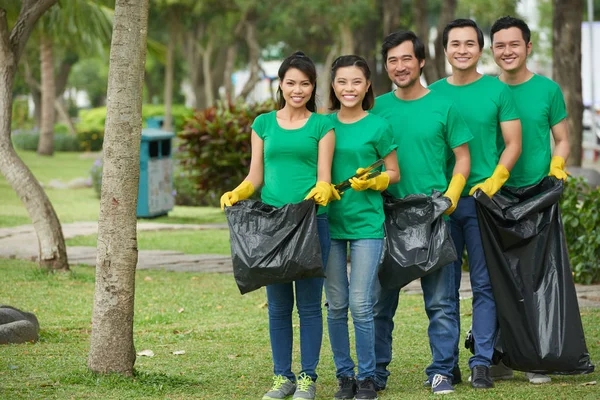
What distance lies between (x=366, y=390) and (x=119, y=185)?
1.57 m

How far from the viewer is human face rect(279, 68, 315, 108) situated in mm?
4945

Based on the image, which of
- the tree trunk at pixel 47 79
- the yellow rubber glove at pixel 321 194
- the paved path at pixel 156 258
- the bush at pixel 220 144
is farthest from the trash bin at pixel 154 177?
the tree trunk at pixel 47 79

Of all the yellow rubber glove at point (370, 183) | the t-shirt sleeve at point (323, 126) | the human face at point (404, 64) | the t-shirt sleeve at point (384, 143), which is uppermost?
the human face at point (404, 64)

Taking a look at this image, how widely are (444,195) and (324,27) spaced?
34445 mm

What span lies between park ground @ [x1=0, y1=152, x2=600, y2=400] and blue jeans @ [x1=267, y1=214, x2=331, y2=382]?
22 cm

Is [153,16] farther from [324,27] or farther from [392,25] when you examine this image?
[392,25]

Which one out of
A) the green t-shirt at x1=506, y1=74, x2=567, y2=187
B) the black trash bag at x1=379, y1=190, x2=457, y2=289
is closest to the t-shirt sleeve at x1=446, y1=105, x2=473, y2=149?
the black trash bag at x1=379, y1=190, x2=457, y2=289

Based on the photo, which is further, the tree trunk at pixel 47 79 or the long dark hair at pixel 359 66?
the tree trunk at pixel 47 79

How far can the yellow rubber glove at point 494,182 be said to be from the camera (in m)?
5.16

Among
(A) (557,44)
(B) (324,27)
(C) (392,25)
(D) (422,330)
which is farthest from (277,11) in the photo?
(D) (422,330)

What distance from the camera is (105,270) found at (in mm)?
5184

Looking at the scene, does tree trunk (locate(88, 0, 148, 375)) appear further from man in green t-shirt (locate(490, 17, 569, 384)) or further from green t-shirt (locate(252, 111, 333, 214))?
man in green t-shirt (locate(490, 17, 569, 384))

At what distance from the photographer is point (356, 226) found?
4.91 meters

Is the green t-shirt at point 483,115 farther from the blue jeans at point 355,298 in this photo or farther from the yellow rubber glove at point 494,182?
the blue jeans at point 355,298
